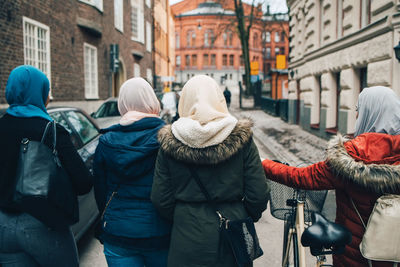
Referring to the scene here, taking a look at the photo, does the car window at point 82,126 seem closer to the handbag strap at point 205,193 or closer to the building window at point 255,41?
the handbag strap at point 205,193

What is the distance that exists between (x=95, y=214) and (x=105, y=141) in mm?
2706

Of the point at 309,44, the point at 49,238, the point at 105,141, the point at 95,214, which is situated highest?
the point at 309,44

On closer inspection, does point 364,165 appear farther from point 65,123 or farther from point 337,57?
point 337,57

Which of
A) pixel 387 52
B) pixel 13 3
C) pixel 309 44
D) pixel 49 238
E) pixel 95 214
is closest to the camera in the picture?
pixel 49 238

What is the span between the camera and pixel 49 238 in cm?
228

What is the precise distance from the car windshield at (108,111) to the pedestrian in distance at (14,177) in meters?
8.37

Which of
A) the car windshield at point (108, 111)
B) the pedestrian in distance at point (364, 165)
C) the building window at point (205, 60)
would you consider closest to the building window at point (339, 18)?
the car windshield at point (108, 111)

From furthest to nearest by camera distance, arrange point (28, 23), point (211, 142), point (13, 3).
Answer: point (28, 23), point (13, 3), point (211, 142)

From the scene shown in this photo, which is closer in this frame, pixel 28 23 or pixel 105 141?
pixel 105 141

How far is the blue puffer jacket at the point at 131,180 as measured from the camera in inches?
90.0

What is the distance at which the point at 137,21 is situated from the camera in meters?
27.4

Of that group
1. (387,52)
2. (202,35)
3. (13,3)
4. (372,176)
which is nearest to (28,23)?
(13,3)

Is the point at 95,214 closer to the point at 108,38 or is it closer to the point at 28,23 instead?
the point at 28,23

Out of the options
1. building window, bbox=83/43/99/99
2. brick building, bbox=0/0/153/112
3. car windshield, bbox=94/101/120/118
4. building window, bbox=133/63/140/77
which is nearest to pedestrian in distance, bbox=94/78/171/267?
car windshield, bbox=94/101/120/118
